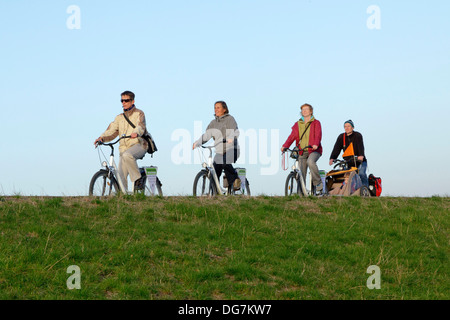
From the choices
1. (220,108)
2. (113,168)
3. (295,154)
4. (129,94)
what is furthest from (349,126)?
(113,168)

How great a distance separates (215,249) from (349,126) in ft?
25.8

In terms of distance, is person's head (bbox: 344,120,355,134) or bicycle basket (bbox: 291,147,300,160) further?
person's head (bbox: 344,120,355,134)

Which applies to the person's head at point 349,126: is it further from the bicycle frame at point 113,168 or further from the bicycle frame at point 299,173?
→ the bicycle frame at point 113,168

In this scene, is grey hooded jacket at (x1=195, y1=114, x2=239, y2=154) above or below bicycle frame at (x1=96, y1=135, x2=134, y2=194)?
above

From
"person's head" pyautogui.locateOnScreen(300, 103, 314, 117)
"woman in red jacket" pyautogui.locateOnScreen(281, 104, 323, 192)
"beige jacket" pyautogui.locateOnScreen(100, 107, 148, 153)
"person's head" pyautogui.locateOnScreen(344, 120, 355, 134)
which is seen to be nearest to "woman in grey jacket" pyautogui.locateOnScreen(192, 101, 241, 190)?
"beige jacket" pyautogui.locateOnScreen(100, 107, 148, 153)

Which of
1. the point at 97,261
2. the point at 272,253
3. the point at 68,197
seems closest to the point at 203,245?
the point at 272,253

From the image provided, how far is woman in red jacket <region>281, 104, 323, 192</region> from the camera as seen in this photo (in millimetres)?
15430

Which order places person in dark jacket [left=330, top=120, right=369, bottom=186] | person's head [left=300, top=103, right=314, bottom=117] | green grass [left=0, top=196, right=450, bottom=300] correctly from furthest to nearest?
person in dark jacket [left=330, top=120, right=369, bottom=186], person's head [left=300, top=103, right=314, bottom=117], green grass [left=0, top=196, right=450, bottom=300]

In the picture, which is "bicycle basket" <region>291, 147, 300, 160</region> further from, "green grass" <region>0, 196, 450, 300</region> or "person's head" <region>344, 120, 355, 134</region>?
"green grass" <region>0, 196, 450, 300</region>

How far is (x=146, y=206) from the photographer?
40.2 ft

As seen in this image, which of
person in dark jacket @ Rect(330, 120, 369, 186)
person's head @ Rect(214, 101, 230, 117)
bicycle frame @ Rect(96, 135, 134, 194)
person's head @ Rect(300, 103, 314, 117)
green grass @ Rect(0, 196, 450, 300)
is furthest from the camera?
person in dark jacket @ Rect(330, 120, 369, 186)

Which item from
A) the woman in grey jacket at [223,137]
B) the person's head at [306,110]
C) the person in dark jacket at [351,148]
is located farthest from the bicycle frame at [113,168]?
the person in dark jacket at [351,148]
